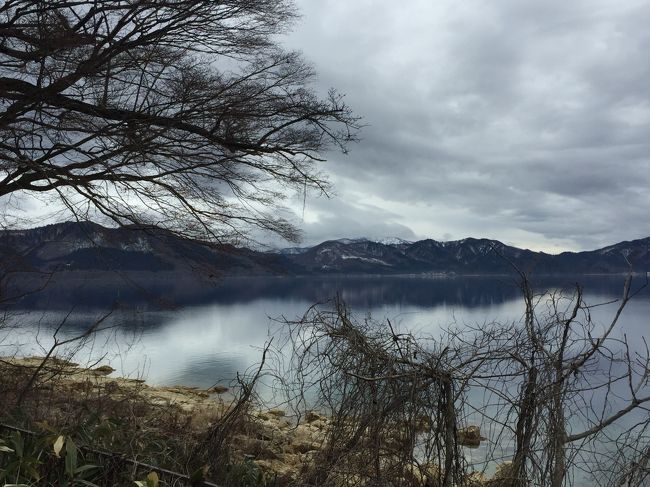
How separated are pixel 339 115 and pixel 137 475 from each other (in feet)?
15.9

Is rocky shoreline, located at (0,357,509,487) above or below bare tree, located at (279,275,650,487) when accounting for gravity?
below

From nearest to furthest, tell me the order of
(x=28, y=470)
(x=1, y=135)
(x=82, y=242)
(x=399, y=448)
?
(x=28, y=470)
(x=399, y=448)
(x=1, y=135)
(x=82, y=242)

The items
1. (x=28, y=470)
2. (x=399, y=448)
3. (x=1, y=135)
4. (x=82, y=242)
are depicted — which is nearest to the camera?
(x=28, y=470)

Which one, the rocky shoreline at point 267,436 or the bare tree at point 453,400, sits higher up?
the bare tree at point 453,400

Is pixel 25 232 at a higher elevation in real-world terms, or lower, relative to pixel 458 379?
higher

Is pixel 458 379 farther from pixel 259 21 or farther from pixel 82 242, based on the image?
pixel 82 242

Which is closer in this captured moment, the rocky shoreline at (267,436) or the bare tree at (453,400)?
the bare tree at (453,400)

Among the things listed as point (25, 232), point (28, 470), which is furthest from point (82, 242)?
point (28, 470)

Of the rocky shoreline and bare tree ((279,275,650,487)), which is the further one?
the rocky shoreline

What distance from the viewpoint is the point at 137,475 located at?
3.42 metres

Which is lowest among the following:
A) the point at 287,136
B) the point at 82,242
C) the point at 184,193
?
the point at 82,242

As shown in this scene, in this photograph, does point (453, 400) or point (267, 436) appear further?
point (267, 436)

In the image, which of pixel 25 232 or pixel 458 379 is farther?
pixel 25 232

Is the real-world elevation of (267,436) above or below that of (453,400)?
below
